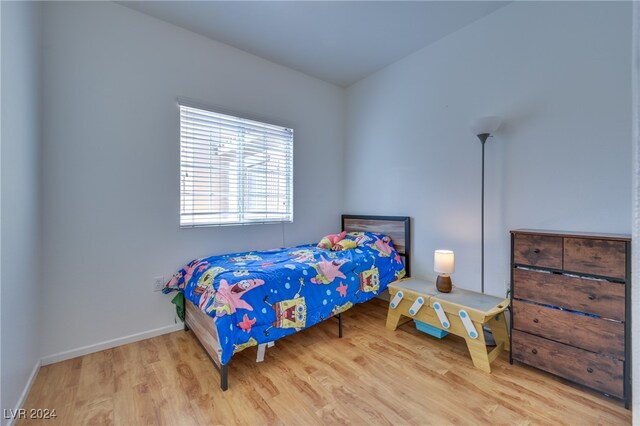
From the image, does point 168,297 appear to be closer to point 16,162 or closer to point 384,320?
point 16,162

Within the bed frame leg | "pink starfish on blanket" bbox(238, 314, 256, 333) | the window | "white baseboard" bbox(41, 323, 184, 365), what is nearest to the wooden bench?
"pink starfish on blanket" bbox(238, 314, 256, 333)

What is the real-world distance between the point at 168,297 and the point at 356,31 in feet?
9.70

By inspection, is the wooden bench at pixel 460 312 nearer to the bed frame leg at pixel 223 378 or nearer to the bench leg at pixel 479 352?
the bench leg at pixel 479 352

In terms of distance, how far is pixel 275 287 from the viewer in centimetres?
185

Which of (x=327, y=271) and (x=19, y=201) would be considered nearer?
(x=19, y=201)

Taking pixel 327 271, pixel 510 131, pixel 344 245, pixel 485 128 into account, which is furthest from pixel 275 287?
pixel 510 131

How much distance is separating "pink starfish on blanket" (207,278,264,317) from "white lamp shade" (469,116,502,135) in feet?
6.69

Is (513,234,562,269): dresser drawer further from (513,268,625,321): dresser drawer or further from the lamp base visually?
Answer: the lamp base

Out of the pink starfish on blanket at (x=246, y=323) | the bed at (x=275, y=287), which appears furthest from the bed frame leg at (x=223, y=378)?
the pink starfish on blanket at (x=246, y=323)

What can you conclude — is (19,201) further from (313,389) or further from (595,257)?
(595,257)

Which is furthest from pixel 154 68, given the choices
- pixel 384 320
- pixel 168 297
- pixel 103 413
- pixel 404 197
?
pixel 384 320

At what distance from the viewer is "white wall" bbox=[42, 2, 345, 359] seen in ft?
6.33

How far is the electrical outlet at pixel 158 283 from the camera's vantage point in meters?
2.31

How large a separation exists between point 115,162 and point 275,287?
162cm
